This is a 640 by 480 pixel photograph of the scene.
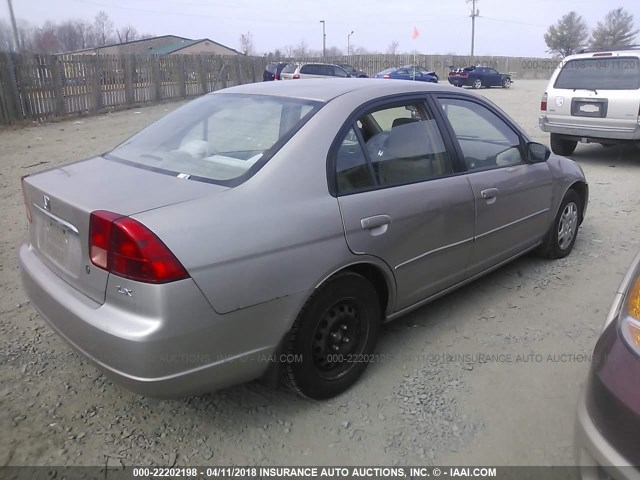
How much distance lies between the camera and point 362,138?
285 cm

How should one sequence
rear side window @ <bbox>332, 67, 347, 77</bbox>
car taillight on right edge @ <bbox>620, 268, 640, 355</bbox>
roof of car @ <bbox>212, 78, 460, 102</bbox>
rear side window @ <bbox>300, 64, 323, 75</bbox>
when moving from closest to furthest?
car taillight on right edge @ <bbox>620, 268, 640, 355</bbox>, roof of car @ <bbox>212, 78, 460, 102</bbox>, rear side window @ <bbox>300, 64, 323, 75</bbox>, rear side window @ <bbox>332, 67, 347, 77</bbox>

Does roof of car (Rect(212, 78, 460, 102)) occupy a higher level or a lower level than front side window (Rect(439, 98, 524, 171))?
higher

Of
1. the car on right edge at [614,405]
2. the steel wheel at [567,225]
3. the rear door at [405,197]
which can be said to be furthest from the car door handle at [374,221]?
the steel wheel at [567,225]

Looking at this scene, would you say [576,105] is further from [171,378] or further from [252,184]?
[171,378]

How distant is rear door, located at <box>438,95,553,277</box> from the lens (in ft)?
11.3

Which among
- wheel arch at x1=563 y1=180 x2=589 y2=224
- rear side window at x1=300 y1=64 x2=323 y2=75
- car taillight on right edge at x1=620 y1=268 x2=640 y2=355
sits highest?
rear side window at x1=300 y1=64 x2=323 y2=75

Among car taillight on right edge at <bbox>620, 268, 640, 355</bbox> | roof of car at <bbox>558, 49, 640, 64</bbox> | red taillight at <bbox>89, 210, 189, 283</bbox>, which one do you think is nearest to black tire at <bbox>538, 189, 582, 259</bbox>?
car taillight on right edge at <bbox>620, 268, 640, 355</bbox>

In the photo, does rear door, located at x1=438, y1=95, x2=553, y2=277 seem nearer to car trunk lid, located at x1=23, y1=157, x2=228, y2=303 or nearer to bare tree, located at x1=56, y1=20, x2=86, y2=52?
car trunk lid, located at x1=23, y1=157, x2=228, y2=303

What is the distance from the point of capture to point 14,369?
9.67ft

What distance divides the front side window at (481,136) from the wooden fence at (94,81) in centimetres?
1349

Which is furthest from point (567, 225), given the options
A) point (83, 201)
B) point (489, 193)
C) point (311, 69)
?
point (311, 69)

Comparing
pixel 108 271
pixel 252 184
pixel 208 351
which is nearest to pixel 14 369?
pixel 108 271

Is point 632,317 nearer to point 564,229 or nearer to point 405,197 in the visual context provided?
point 405,197

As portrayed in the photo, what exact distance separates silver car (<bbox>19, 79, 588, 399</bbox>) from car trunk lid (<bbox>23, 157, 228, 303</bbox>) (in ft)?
0.04
